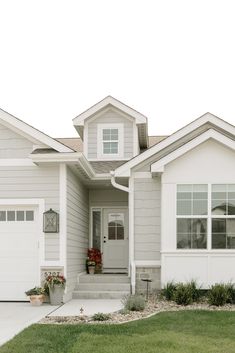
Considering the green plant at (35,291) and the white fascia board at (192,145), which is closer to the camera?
the green plant at (35,291)

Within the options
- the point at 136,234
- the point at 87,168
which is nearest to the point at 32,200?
the point at 87,168

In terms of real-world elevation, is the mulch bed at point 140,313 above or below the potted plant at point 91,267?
below

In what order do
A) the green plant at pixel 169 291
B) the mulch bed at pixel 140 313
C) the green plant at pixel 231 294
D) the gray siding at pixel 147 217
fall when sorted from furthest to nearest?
1. the gray siding at pixel 147 217
2. the green plant at pixel 169 291
3. the green plant at pixel 231 294
4. the mulch bed at pixel 140 313

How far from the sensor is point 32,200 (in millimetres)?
12016

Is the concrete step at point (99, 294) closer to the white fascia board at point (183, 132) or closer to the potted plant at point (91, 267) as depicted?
the potted plant at point (91, 267)

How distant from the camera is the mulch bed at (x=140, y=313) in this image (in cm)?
888

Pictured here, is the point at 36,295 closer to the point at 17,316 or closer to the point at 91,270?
the point at 17,316

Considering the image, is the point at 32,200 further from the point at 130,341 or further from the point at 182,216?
the point at 130,341

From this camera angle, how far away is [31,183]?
1209 centimetres

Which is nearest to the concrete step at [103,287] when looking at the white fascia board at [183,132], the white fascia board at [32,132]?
the white fascia board at [183,132]

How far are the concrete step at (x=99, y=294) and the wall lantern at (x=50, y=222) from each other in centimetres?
195

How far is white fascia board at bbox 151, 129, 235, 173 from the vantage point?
1231 cm

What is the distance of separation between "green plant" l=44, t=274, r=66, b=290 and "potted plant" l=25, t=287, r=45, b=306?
0.18 metres

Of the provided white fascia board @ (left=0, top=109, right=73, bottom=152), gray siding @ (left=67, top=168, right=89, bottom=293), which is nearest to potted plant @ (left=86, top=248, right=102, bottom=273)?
gray siding @ (left=67, top=168, right=89, bottom=293)
